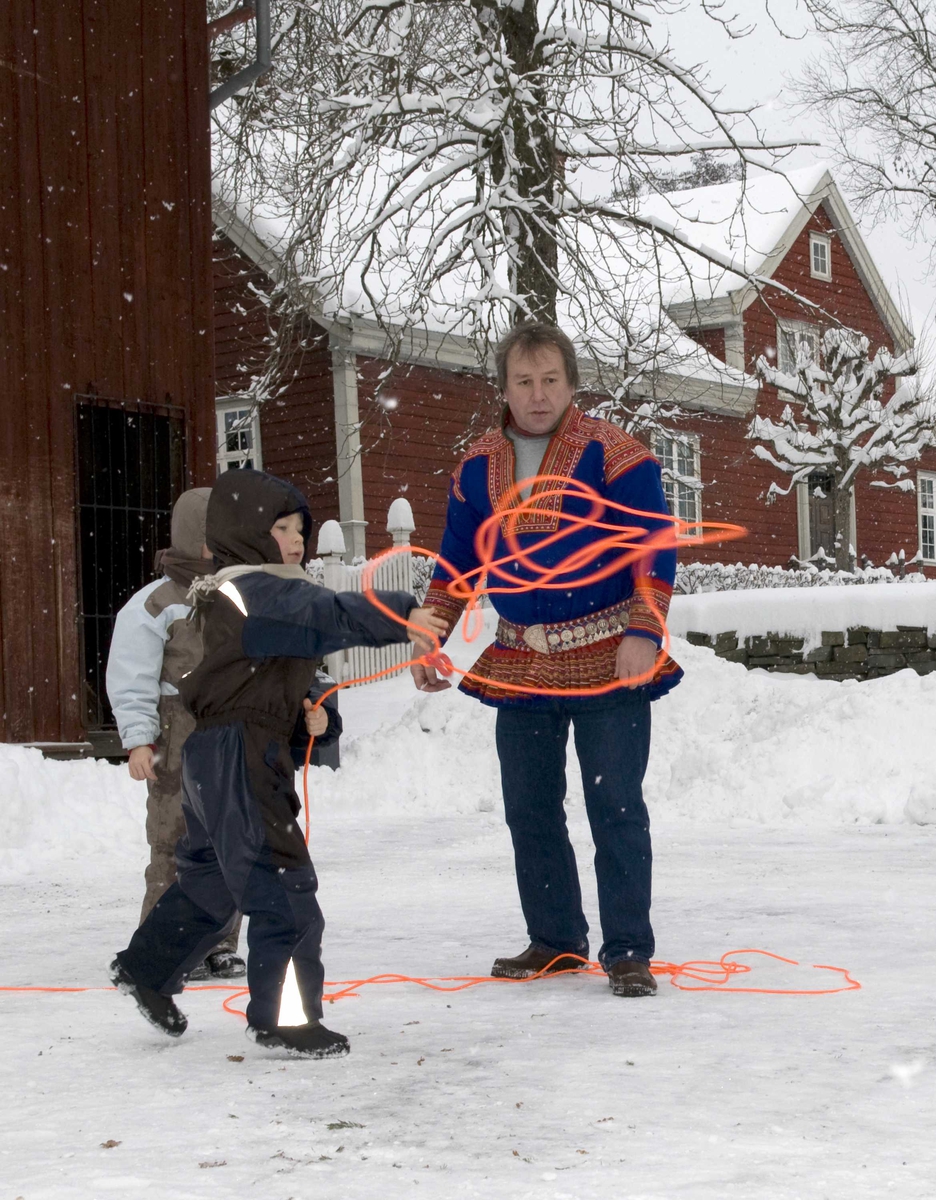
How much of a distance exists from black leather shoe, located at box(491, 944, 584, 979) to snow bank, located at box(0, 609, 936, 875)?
377 centimetres

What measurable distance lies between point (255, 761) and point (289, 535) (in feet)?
1.90

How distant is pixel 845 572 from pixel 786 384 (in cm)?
336

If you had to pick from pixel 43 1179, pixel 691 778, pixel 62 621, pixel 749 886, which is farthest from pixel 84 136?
pixel 43 1179

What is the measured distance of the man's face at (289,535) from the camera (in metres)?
3.86

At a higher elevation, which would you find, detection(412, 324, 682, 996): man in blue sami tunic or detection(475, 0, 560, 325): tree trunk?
detection(475, 0, 560, 325): tree trunk

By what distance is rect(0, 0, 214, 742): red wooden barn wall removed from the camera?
1019cm

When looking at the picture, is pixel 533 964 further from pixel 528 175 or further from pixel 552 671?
pixel 528 175

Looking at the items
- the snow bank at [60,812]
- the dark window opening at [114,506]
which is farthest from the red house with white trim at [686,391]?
the snow bank at [60,812]

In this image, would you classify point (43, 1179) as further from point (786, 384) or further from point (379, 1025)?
point (786, 384)

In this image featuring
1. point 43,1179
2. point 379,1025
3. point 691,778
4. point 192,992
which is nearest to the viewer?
point 43,1179

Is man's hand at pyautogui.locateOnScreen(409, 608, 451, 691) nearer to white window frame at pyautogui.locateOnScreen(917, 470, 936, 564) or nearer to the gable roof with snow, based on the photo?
the gable roof with snow

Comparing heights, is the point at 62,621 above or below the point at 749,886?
above

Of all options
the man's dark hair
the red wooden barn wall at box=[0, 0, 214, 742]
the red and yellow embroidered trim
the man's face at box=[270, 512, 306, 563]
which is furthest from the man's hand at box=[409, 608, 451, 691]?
the red wooden barn wall at box=[0, 0, 214, 742]

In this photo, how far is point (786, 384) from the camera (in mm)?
24703
